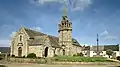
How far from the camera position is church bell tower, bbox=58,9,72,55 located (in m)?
68.1

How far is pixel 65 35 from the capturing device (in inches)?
2702

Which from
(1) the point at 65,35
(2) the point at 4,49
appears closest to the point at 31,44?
(1) the point at 65,35

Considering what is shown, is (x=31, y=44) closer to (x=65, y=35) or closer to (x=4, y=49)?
(x=65, y=35)

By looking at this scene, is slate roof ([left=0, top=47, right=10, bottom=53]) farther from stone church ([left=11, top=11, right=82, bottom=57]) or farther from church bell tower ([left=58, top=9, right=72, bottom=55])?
church bell tower ([left=58, top=9, right=72, bottom=55])

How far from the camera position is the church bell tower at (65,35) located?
68062 millimetres

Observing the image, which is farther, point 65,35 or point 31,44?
point 65,35

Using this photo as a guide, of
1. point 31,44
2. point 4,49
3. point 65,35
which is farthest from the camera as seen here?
point 4,49

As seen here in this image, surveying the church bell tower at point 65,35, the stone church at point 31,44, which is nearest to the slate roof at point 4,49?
the stone church at point 31,44

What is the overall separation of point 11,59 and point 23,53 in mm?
10212

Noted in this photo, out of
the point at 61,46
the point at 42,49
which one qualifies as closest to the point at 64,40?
the point at 61,46

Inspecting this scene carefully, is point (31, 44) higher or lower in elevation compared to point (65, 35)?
lower

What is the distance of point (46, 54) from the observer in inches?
2285

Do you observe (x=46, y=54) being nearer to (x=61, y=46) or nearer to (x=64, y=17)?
(x=61, y=46)

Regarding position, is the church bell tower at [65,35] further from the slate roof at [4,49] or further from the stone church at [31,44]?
the slate roof at [4,49]
